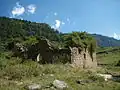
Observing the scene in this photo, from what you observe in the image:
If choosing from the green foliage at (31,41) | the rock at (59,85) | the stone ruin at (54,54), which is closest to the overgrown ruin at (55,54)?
the stone ruin at (54,54)

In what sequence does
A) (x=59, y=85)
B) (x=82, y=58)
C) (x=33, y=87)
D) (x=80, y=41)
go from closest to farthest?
(x=33, y=87) < (x=59, y=85) < (x=82, y=58) < (x=80, y=41)

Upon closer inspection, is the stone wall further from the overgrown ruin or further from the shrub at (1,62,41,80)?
the shrub at (1,62,41,80)

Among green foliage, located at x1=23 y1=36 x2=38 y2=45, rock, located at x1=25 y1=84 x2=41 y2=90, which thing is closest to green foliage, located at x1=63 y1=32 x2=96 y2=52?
green foliage, located at x1=23 y1=36 x2=38 y2=45

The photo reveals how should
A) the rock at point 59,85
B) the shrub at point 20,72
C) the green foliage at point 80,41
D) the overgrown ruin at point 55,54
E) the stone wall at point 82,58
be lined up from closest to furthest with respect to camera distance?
the rock at point 59,85 → the shrub at point 20,72 → the overgrown ruin at point 55,54 → the stone wall at point 82,58 → the green foliage at point 80,41

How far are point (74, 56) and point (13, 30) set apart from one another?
290ft

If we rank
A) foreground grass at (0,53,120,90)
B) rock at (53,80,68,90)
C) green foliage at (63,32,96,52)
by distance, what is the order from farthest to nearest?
1. green foliage at (63,32,96,52)
2. foreground grass at (0,53,120,90)
3. rock at (53,80,68,90)

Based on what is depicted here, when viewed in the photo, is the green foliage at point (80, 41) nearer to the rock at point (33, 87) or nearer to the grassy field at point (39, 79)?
the grassy field at point (39, 79)

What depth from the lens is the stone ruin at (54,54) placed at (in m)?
28.0

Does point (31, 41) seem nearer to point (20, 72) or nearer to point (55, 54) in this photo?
point (55, 54)

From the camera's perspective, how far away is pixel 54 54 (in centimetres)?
2866

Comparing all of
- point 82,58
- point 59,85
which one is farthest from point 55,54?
point 59,85

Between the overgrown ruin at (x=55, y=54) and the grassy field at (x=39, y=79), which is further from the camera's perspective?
the overgrown ruin at (x=55, y=54)

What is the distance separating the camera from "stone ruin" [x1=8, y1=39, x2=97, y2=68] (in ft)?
91.8

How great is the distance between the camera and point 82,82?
16484 millimetres
